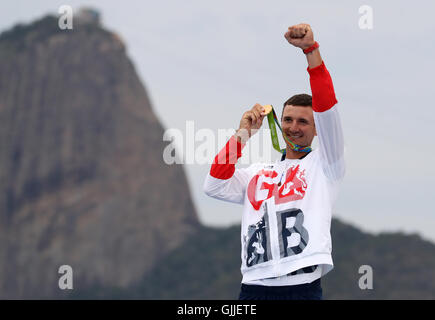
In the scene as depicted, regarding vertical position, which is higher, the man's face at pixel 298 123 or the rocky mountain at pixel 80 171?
the rocky mountain at pixel 80 171

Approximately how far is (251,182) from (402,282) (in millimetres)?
67906

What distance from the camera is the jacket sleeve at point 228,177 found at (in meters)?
6.84

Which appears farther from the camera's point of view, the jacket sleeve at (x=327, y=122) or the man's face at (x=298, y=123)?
the man's face at (x=298, y=123)

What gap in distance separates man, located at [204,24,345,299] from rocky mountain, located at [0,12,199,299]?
66003mm

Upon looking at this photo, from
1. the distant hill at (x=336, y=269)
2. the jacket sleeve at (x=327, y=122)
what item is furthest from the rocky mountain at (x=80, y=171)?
the jacket sleeve at (x=327, y=122)

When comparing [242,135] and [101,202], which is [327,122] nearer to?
[242,135]

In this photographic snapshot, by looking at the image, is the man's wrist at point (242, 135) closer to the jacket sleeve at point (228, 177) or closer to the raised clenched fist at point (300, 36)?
the jacket sleeve at point (228, 177)

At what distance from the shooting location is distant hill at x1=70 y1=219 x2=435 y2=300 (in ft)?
230

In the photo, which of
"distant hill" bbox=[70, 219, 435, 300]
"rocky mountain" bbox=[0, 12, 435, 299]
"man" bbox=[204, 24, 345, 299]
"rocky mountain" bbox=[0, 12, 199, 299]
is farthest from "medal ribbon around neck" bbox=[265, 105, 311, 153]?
"rocky mountain" bbox=[0, 12, 199, 299]

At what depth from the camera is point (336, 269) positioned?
72125mm

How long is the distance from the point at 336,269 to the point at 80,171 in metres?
25.6
